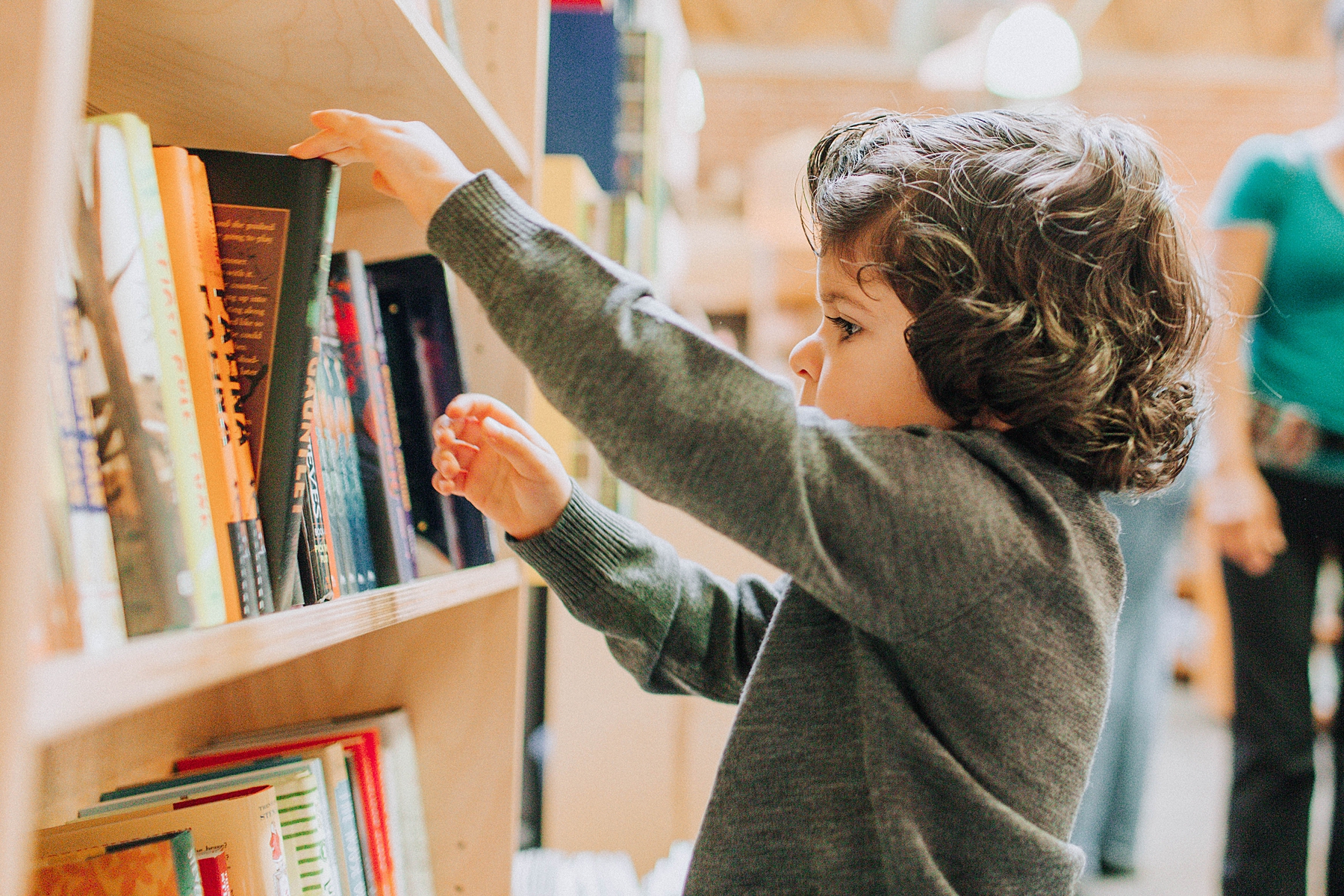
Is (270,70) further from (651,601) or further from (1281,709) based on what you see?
(1281,709)

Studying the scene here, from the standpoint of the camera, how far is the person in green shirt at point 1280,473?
1340 mm

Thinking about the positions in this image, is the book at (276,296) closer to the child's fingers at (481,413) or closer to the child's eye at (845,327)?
the child's fingers at (481,413)

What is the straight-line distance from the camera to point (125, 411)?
1.33 ft

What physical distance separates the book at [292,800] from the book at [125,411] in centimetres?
29

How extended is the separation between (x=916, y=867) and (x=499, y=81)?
74cm

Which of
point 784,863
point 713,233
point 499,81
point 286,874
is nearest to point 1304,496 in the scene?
point 784,863

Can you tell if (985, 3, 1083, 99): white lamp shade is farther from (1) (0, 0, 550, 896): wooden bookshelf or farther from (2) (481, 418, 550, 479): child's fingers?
(2) (481, 418, 550, 479): child's fingers

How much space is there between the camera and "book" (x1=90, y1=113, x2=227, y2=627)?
1.38ft

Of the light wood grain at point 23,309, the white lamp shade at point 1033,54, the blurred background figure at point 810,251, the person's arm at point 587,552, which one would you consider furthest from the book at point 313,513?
the white lamp shade at point 1033,54

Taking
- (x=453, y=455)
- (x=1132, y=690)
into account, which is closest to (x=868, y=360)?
(x=453, y=455)

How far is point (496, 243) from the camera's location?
0.52 m

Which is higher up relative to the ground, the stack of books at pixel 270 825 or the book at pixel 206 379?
the book at pixel 206 379

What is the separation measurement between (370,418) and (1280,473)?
136cm

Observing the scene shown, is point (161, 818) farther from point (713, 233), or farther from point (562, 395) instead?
point (713, 233)
